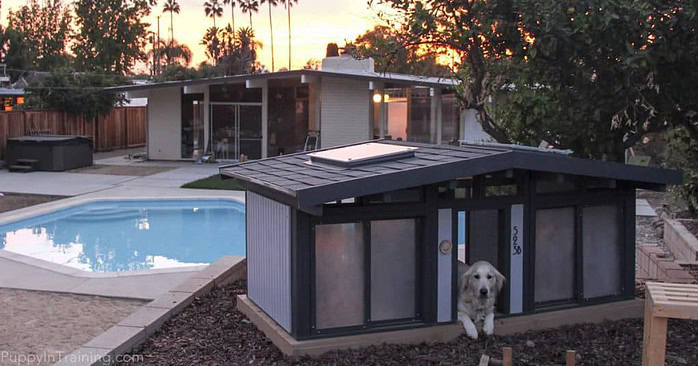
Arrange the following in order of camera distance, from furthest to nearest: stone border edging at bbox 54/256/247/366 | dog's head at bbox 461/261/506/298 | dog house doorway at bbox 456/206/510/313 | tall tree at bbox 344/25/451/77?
tall tree at bbox 344/25/451/77 → dog house doorway at bbox 456/206/510/313 → dog's head at bbox 461/261/506/298 → stone border edging at bbox 54/256/247/366

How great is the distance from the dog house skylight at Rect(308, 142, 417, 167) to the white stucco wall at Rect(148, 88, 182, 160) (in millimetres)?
20598

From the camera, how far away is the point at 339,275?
20.6 feet

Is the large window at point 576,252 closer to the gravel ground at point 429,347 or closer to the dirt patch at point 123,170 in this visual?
the gravel ground at point 429,347

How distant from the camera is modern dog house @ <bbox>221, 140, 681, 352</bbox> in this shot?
614 centimetres

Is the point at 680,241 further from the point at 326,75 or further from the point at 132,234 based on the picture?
the point at 326,75

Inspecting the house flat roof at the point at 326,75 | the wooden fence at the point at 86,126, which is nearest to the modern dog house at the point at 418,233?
the house flat roof at the point at 326,75

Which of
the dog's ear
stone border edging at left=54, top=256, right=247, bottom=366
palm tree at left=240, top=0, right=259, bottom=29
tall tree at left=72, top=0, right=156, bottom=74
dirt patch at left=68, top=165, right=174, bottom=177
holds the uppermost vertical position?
palm tree at left=240, top=0, right=259, bottom=29

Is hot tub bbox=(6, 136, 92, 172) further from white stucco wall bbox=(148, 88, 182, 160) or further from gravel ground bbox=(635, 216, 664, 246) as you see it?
gravel ground bbox=(635, 216, 664, 246)

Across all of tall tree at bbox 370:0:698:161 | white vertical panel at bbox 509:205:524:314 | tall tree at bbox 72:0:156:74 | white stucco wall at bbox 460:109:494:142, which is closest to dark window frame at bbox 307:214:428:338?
white vertical panel at bbox 509:205:524:314

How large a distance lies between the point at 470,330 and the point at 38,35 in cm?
6492

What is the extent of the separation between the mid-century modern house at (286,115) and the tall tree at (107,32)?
19977 mm

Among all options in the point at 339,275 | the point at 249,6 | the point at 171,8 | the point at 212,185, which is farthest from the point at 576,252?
the point at 171,8

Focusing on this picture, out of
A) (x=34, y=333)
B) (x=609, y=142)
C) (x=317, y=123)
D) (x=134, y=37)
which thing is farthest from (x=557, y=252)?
(x=134, y=37)

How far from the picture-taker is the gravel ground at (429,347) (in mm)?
6062
